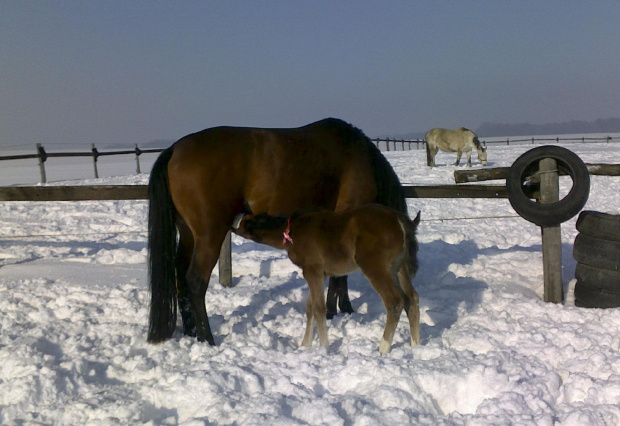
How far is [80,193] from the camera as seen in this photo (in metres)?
5.42

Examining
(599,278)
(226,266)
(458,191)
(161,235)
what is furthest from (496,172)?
(161,235)

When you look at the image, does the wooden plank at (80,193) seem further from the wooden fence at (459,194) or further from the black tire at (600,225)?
the black tire at (600,225)

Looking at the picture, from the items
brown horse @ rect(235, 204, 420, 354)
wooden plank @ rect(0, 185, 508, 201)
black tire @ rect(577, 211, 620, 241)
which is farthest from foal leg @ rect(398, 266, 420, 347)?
black tire @ rect(577, 211, 620, 241)

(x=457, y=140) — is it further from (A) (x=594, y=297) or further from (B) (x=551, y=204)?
(A) (x=594, y=297)

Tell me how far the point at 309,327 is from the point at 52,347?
1926 mm

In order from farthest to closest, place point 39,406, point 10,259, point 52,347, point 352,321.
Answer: point 10,259 → point 352,321 → point 52,347 → point 39,406

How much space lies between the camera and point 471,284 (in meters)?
5.34

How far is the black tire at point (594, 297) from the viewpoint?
4.32m

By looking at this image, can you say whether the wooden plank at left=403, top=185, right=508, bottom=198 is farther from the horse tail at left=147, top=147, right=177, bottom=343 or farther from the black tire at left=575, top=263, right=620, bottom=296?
the horse tail at left=147, top=147, right=177, bottom=343

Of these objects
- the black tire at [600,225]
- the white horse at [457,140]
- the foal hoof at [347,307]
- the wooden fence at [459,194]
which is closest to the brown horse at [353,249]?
the foal hoof at [347,307]

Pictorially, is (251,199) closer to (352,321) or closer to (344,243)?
(344,243)

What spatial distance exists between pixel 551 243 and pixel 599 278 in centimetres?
58

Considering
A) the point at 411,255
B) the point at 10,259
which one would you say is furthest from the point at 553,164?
the point at 10,259

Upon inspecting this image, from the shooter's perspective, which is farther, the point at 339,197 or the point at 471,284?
the point at 471,284
